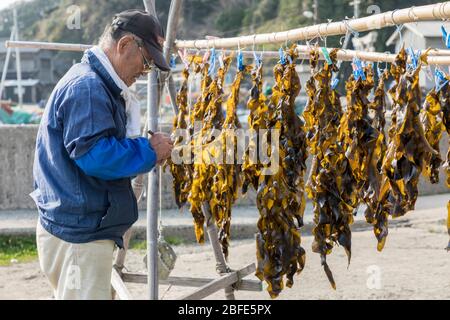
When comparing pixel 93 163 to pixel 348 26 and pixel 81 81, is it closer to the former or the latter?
pixel 81 81

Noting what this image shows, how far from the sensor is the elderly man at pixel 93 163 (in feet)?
9.71

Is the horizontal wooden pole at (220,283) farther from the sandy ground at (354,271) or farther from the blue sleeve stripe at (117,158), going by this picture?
the blue sleeve stripe at (117,158)

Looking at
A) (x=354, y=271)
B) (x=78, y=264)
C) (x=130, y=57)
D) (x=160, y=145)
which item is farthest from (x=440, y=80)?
(x=354, y=271)

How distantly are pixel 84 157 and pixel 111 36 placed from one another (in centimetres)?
60

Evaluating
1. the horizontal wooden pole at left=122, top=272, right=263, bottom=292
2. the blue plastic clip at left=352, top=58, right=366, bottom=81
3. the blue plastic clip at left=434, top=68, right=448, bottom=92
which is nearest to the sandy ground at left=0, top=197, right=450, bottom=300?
the horizontal wooden pole at left=122, top=272, right=263, bottom=292

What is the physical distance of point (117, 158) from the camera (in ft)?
9.59

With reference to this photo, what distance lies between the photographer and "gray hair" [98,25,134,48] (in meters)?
3.15

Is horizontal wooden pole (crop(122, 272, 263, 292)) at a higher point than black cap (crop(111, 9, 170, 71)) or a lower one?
lower

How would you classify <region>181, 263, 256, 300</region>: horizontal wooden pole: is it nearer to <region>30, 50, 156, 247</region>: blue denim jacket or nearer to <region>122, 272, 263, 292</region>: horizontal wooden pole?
<region>122, 272, 263, 292</region>: horizontal wooden pole

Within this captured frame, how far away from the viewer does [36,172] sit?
323cm

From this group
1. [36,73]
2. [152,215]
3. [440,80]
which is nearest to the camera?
[440,80]

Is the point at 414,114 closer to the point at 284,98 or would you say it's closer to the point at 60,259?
the point at 284,98

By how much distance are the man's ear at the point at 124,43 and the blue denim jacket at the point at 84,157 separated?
0.11 metres

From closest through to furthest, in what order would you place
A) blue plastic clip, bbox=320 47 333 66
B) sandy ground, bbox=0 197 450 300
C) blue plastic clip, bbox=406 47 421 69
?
blue plastic clip, bbox=406 47 421 69 < blue plastic clip, bbox=320 47 333 66 < sandy ground, bbox=0 197 450 300
